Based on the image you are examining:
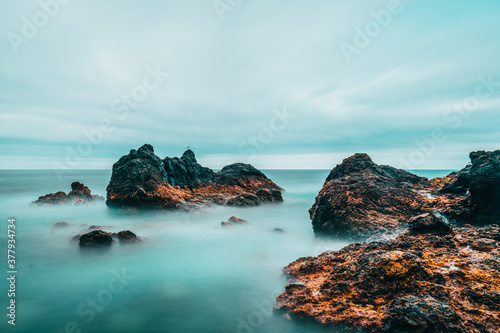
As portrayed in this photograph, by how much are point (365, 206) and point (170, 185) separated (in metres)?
28.6

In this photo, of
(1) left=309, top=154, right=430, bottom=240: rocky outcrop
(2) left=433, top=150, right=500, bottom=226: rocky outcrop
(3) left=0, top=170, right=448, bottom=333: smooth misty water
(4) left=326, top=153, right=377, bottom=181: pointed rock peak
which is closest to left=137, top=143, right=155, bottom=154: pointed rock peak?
(3) left=0, top=170, right=448, bottom=333: smooth misty water

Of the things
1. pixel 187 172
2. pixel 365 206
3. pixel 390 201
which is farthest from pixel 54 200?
pixel 390 201

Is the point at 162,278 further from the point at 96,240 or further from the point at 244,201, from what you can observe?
the point at 244,201

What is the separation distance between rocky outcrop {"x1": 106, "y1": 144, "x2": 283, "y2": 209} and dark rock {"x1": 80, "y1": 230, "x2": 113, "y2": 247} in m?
13.5

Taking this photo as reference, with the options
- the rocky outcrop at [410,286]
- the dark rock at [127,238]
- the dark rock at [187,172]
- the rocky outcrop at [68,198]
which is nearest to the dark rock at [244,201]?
the dark rock at [187,172]

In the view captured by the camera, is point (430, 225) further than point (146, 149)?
No

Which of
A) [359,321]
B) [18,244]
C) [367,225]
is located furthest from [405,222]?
[18,244]

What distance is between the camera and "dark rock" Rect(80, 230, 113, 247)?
18.6 metres

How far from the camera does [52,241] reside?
69.3ft

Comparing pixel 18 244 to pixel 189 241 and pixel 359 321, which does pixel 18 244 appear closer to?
pixel 189 241

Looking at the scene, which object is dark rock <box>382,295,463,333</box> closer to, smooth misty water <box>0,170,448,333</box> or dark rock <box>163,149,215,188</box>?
smooth misty water <box>0,170,448,333</box>

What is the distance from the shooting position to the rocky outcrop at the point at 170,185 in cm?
3303

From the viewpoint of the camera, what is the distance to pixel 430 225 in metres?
11.7

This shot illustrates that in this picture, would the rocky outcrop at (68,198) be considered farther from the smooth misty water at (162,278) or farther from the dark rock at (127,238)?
the dark rock at (127,238)
